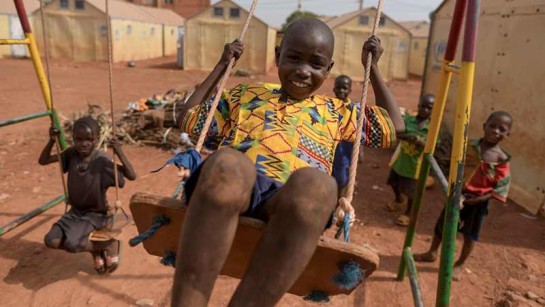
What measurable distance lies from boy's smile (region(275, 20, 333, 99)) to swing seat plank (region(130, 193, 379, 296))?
30.1 inches

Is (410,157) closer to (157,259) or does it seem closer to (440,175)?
(440,175)

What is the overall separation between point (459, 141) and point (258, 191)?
1.08 meters

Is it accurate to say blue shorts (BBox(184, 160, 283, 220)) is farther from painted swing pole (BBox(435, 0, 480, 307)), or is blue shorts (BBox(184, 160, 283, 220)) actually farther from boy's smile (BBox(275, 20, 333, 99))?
painted swing pole (BBox(435, 0, 480, 307))

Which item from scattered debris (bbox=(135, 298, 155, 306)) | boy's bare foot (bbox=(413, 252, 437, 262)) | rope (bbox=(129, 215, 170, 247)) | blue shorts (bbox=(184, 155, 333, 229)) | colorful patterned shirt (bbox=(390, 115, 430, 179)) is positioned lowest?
scattered debris (bbox=(135, 298, 155, 306))

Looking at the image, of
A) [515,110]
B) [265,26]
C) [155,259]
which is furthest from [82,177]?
[265,26]

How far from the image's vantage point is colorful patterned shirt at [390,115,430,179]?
15.1 feet

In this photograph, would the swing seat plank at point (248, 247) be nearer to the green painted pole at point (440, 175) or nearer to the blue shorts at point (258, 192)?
the blue shorts at point (258, 192)

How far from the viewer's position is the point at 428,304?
10.5 ft

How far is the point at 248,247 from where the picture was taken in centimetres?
158

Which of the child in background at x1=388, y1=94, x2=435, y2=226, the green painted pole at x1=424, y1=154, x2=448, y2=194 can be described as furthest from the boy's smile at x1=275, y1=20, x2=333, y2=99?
the child in background at x1=388, y1=94, x2=435, y2=226

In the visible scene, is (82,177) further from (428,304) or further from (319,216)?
(428,304)

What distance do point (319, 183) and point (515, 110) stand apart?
4704 mm

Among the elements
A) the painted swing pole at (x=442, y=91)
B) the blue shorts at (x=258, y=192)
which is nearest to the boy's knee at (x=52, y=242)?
the blue shorts at (x=258, y=192)

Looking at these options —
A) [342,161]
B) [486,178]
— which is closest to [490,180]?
[486,178]
